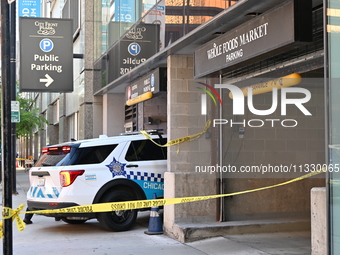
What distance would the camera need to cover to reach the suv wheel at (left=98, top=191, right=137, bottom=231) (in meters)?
11.1

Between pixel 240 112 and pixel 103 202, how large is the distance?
3.23 m

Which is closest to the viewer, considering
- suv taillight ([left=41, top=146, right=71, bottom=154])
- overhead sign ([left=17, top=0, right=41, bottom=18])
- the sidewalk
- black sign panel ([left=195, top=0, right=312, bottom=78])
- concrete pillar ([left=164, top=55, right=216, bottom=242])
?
black sign panel ([left=195, top=0, right=312, bottom=78])

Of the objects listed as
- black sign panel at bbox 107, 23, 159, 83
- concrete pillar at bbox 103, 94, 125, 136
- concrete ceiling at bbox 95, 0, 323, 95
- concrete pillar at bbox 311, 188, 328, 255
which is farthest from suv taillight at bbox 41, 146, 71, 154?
concrete pillar at bbox 103, 94, 125, 136

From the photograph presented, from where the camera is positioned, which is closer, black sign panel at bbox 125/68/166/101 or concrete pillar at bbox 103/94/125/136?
black sign panel at bbox 125/68/166/101

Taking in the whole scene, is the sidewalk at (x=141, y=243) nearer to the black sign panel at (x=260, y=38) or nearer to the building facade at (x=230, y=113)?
the building facade at (x=230, y=113)

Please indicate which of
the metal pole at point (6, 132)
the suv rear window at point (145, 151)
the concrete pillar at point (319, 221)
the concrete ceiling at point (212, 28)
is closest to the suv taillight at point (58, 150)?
the suv rear window at point (145, 151)

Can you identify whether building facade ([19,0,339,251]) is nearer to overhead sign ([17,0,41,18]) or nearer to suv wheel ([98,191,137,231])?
suv wheel ([98,191,137,231])

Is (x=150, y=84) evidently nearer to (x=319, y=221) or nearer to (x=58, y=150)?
(x=58, y=150)

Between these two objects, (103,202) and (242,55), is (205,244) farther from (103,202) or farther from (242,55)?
(242,55)

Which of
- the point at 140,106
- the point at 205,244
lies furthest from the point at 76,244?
the point at 140,106

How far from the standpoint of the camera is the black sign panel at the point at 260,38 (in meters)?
6.72

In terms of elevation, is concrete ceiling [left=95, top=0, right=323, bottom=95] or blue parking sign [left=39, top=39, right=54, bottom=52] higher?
blue parking sign [left=39, top=39, right=54, bottom=52]

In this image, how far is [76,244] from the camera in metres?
10.0

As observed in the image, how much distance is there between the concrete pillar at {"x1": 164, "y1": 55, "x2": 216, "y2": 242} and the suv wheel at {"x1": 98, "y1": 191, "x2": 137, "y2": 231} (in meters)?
0.91
